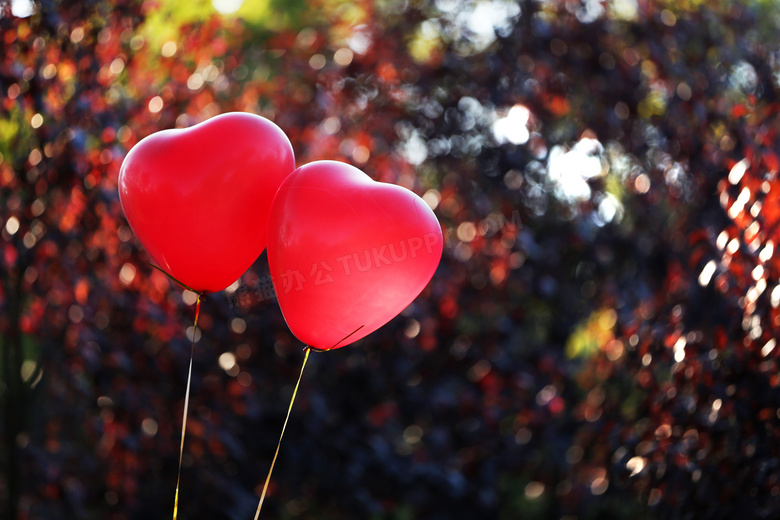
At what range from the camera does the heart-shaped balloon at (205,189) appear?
1.76 meters

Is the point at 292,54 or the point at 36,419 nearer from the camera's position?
the point at 36,419

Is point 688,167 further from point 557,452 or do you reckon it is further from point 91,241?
point 91,241

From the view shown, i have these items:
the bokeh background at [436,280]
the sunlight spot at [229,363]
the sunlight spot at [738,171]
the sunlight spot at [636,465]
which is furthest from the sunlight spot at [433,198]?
the sunlight spot at [636,465]

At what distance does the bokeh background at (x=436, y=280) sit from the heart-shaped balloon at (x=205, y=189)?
3.27 feet

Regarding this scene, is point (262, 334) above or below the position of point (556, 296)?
above

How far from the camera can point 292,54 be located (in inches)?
171

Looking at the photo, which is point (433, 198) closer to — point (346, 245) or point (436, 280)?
point (436, 280)

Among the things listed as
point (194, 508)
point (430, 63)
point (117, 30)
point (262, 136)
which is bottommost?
point (194, 508)

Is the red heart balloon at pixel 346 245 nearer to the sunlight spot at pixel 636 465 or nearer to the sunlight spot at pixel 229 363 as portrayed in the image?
the sunlight spot at pixel 636 465

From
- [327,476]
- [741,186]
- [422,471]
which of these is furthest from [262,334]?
[741,186]

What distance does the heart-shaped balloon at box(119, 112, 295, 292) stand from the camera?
1761 mm

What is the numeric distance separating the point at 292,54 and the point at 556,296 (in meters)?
2.34

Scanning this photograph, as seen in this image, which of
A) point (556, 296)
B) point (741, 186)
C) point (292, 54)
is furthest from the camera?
point (292, 54)

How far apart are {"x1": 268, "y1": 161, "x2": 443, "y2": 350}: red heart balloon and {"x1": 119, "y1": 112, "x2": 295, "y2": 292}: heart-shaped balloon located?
116mm
